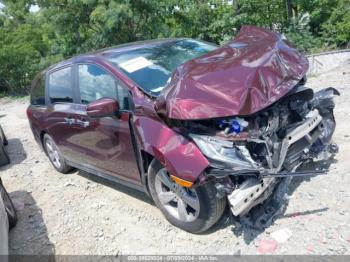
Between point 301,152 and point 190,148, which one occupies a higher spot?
point 190,148

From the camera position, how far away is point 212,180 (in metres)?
3.21

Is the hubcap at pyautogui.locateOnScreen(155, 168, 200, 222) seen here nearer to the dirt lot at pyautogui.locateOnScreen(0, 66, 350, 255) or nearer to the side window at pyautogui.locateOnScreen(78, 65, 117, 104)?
the dirt lot at pyautogui.locateOnScreen(0, 66, 350, 255)

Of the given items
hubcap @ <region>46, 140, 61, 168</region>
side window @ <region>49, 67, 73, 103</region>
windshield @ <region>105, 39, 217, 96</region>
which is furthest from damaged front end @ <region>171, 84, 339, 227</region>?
hubcap @ <region>46, 140, 61, 168</region>

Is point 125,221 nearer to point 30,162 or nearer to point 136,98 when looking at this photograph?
point 136,98

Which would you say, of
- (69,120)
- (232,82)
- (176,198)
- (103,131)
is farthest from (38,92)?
(232,82)

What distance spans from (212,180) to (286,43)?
6.26ft

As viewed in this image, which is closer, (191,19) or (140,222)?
(140,222)

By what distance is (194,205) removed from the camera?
136 inches

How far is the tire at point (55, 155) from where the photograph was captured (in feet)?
18.7

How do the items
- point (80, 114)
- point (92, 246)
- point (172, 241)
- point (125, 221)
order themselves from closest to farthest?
point (172, 241)
point (92, 246)
point (125, 221)
point (80, 114)

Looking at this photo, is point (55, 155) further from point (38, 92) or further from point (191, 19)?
point (191, 19)

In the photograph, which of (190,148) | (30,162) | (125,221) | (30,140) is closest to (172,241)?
(125,221)

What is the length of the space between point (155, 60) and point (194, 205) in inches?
65.7

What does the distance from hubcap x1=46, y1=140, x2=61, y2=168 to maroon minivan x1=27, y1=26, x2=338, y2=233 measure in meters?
1.03
